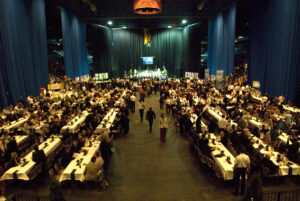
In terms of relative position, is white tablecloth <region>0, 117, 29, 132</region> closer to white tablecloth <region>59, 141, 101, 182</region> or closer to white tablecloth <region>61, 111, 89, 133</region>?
white tablecloth <region>61, 111, 89, 133</region>

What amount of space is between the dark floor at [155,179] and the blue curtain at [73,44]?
15762mm

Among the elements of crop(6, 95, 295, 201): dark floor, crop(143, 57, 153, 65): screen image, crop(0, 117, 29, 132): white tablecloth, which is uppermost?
crop(143, 57, 153, 65): screen image

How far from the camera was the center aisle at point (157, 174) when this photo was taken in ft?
19.1

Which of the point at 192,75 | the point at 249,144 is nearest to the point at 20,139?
the point at 249,144

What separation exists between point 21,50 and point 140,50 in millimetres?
23406

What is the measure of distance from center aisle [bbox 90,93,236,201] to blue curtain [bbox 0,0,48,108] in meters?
9.27

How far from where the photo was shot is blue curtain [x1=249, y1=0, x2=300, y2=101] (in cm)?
1323

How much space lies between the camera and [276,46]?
14766 mm

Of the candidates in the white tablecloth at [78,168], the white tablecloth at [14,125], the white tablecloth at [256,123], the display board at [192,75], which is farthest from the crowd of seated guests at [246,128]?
the display board at [192,75]

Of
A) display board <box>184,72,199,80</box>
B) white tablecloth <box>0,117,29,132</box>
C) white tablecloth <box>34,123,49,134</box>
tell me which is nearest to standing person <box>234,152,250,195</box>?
white tablecloth <box>34,123,49,134</box>

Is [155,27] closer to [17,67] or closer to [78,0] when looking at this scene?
[78,0]

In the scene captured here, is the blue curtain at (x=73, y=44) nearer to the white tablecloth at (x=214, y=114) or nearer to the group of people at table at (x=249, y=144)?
the group of people at table at (x=249, y=144)

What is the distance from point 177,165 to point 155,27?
31.1 m

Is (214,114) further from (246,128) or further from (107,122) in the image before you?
(107,122)
